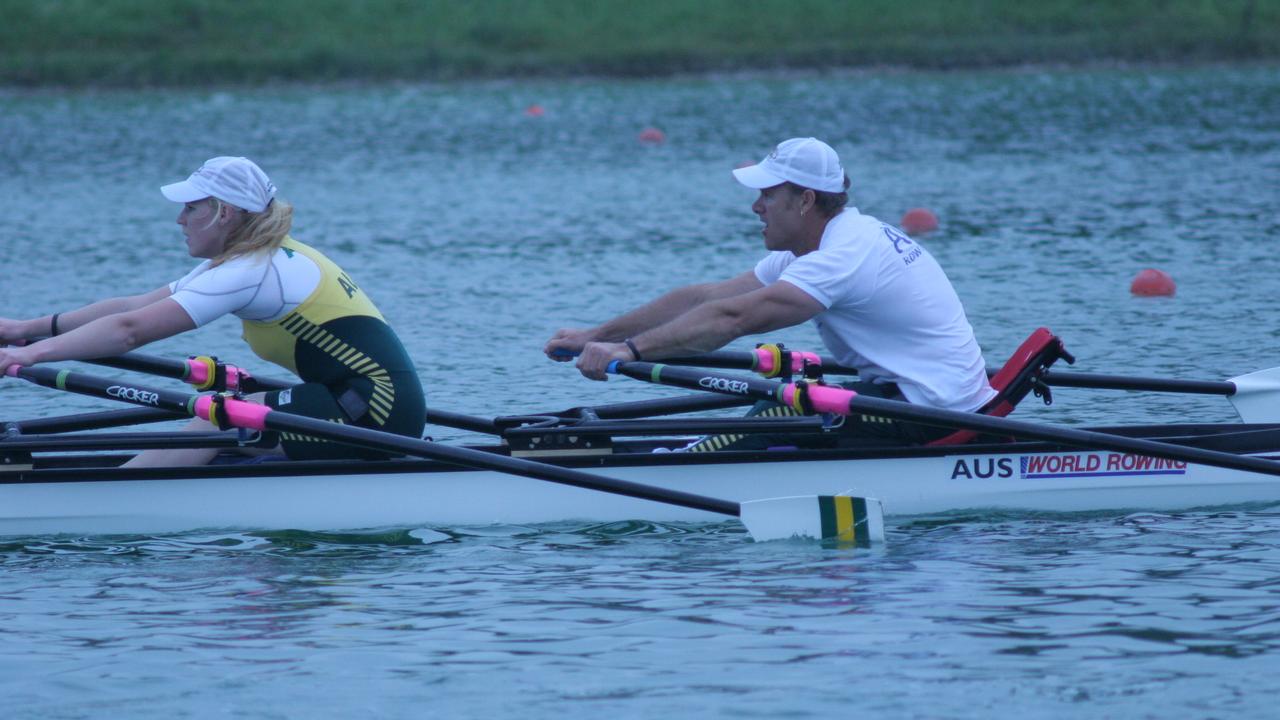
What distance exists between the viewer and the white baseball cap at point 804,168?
768 centimetres

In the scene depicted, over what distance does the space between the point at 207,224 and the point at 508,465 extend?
159 centimetres

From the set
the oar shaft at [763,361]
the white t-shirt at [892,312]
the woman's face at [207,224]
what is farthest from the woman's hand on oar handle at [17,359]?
the white t-shirt at [892,312]

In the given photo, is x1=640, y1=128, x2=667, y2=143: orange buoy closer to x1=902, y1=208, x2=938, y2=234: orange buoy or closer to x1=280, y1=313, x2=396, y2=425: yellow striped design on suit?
x1=902, y1=208, x2=938, y2=234: orange buoy

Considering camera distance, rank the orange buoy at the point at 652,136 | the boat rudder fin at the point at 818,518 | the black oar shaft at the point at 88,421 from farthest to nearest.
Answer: the orange buoy at the point at 652,136
the black oar shaft at the point at 88,421
the boat rudder fin at the point at 818,518

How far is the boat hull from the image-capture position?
780 centimetres

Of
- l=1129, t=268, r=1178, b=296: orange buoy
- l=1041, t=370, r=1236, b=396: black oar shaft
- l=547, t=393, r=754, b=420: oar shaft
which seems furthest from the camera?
l=1129, t=268, r=1178, b=296: orange buoy

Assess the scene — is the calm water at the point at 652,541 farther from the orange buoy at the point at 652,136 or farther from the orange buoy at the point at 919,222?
the orange buoy at the point at 652,136

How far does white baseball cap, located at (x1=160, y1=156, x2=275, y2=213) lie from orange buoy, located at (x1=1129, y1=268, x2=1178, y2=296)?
31.0 ft

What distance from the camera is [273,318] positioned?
24.7ft

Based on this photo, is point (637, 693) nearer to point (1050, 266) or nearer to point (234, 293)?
point (234, 293)

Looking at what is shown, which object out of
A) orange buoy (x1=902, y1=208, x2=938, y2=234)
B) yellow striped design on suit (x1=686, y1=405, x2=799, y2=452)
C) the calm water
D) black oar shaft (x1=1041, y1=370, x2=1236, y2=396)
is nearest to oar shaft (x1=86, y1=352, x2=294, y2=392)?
the calm water

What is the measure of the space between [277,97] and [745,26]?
1575 cm

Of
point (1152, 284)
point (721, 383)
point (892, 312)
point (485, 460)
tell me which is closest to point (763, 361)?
point (721, 383)

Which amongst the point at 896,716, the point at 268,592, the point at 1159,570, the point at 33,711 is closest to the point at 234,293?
the point at 268,592
